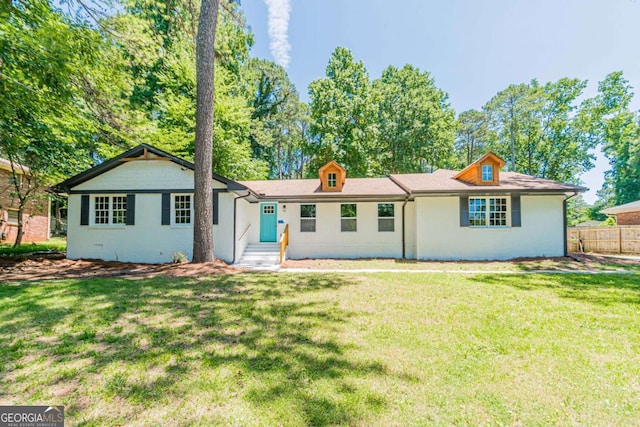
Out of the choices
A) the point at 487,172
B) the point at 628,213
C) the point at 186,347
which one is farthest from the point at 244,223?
the point at 628,213

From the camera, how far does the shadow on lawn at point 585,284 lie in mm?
5902

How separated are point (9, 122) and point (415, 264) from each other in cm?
1459

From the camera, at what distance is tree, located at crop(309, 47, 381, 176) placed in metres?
22.1

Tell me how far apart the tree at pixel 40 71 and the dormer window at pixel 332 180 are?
383 inches

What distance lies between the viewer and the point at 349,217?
1311 centimetres

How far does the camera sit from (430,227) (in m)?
12.0

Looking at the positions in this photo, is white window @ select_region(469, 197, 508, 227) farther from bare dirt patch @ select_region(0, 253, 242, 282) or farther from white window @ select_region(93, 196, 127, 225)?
white window @ select_region(93, 196, 127, 225)

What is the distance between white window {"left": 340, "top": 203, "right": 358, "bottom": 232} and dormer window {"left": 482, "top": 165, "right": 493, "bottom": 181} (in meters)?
5.88

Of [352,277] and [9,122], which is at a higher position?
[9,122]

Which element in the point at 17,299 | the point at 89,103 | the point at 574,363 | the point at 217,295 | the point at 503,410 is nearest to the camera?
the point at 503,410

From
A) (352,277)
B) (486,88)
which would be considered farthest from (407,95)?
(352,277)

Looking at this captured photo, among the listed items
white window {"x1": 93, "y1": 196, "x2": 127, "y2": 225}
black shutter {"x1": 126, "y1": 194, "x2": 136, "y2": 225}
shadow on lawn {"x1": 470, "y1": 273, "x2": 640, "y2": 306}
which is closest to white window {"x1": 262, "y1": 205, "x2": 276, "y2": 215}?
black shutter {"x1": 126, "y1": 194, "x2": 136, "y2": 225}

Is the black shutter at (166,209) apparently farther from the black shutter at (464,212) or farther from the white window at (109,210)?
the black shutter at (464,212)

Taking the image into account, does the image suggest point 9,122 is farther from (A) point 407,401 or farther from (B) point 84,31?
(A) point 407,401
